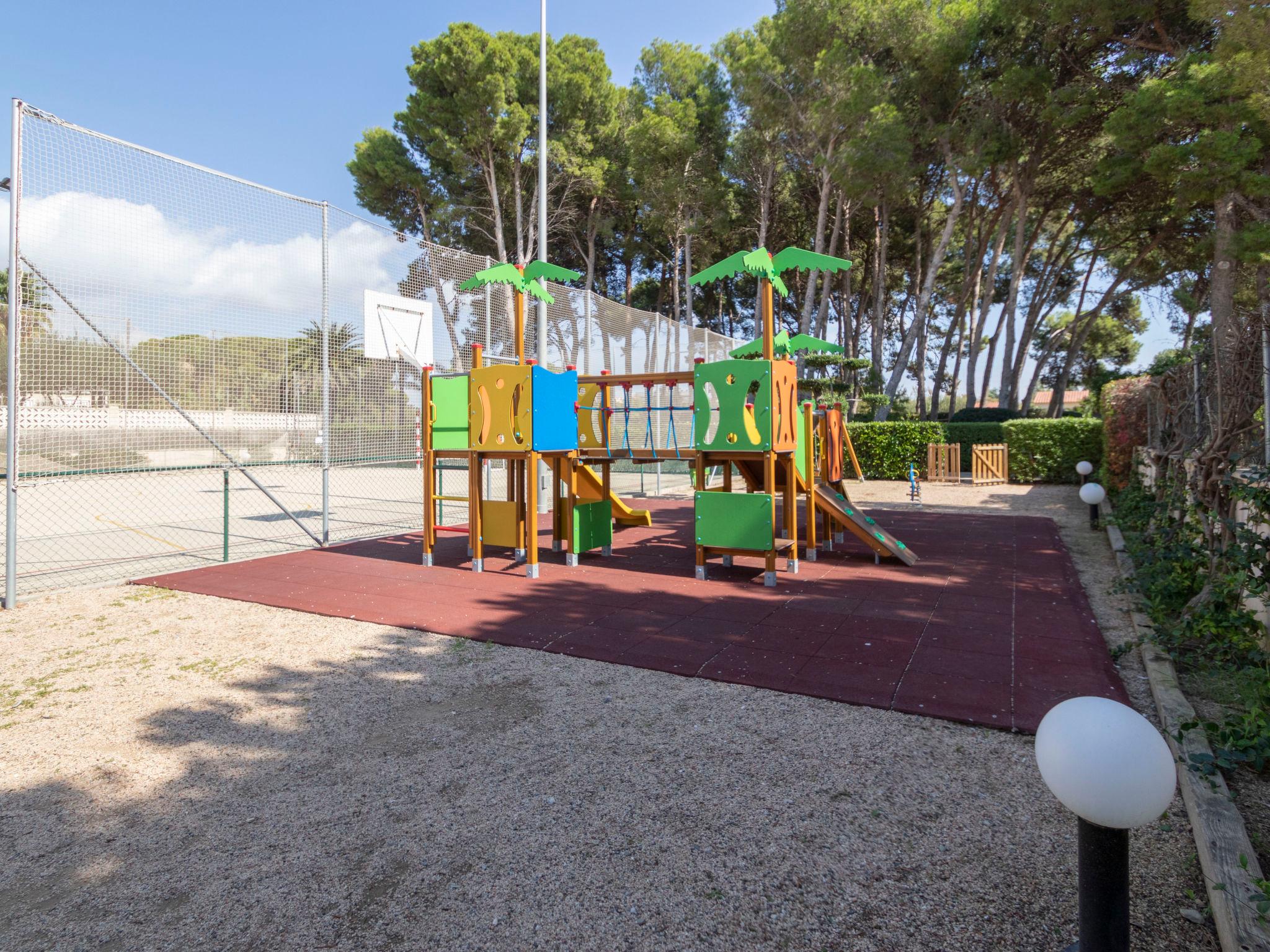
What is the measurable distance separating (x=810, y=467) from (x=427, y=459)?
12.6ft

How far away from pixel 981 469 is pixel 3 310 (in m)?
16.4

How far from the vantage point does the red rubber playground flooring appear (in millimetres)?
3594

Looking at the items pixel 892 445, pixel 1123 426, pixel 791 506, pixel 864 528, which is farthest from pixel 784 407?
pixel 892 445

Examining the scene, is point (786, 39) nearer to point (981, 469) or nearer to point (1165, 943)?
point (981, 469)

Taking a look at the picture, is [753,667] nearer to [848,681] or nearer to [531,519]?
[848,681]

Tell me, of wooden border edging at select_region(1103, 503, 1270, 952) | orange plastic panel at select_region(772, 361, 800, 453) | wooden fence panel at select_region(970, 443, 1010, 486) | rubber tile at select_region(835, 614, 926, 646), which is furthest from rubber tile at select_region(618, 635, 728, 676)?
wooden fence panel at select_region(970, 443, 1010, 486)

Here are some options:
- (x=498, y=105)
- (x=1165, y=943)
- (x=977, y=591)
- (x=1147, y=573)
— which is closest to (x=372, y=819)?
(x=1165, y=943)

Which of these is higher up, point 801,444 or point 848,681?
point 801,444

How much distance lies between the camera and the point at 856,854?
83.5 inches

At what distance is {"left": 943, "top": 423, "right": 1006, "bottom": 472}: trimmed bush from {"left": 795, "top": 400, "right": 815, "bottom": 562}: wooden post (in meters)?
10.7

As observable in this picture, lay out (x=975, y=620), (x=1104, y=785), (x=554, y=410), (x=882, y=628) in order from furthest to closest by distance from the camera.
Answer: (x=554, y=410) < (x=975, y=620) < (x=882, y=628) < (x=1104, y=785)

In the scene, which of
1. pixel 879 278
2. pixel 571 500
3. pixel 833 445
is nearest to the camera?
pixel 571 500

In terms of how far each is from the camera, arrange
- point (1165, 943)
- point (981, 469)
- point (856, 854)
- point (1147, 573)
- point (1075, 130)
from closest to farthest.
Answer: point (1165, 943), point (856, 854), point (1147, 573), point (981, 469), point (1075, 130)

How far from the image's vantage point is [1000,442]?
646 inches
